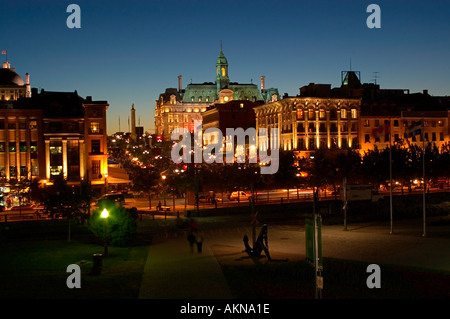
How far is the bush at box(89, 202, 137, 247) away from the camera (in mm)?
28184

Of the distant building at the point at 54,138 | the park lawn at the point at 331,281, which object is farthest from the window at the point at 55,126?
the park lawn at the point at 331,281

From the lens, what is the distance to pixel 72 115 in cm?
6956

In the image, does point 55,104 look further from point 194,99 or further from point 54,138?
point 194,99

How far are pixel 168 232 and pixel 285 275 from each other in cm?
1685

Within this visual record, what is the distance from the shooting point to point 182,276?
20.4 m

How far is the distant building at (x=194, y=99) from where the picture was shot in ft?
616

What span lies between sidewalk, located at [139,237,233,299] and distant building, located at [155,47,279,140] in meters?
157

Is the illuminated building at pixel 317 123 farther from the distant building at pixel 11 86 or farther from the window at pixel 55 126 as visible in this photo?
the distant building at pixel 11 86

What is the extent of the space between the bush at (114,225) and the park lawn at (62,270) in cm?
58

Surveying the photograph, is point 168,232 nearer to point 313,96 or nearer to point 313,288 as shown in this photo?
point 313,288

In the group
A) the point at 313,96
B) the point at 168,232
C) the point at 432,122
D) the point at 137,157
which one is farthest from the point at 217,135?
the point at 168,232

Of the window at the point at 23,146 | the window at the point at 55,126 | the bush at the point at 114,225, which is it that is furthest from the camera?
the window at the point at 55,126

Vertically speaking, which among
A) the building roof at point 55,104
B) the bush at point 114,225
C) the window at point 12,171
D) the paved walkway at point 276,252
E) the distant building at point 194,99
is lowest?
the paved walkway at point 276,252

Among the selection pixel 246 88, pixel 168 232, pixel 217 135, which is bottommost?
pixel 168 232
